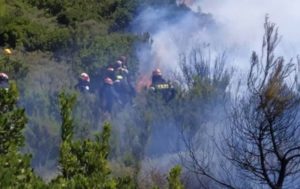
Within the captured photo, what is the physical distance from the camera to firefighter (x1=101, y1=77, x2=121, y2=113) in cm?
Answer: 1546

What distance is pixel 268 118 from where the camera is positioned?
7113 mm

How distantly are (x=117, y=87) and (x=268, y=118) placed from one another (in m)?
8.87

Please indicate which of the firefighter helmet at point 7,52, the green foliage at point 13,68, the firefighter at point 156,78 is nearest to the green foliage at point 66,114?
the green foliage at point 13,68

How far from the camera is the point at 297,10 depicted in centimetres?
2723

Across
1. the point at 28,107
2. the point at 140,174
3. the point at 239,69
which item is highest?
the point at 239,69

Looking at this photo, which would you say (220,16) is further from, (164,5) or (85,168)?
(85,168)

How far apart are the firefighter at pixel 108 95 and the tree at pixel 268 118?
763 centimetres

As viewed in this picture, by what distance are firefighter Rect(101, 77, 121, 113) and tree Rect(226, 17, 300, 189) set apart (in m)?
7.63

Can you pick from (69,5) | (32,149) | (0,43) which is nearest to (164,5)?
(69,5)

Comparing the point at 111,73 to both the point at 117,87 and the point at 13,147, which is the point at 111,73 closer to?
the point at 117,87

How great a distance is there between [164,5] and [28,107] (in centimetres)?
1266

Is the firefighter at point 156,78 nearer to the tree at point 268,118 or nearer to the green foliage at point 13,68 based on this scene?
the green foliage at point 13,68

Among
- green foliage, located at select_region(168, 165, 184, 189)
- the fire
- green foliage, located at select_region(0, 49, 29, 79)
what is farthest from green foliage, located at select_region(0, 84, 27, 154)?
the fire

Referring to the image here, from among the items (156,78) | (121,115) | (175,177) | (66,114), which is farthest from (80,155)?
(156,78)
